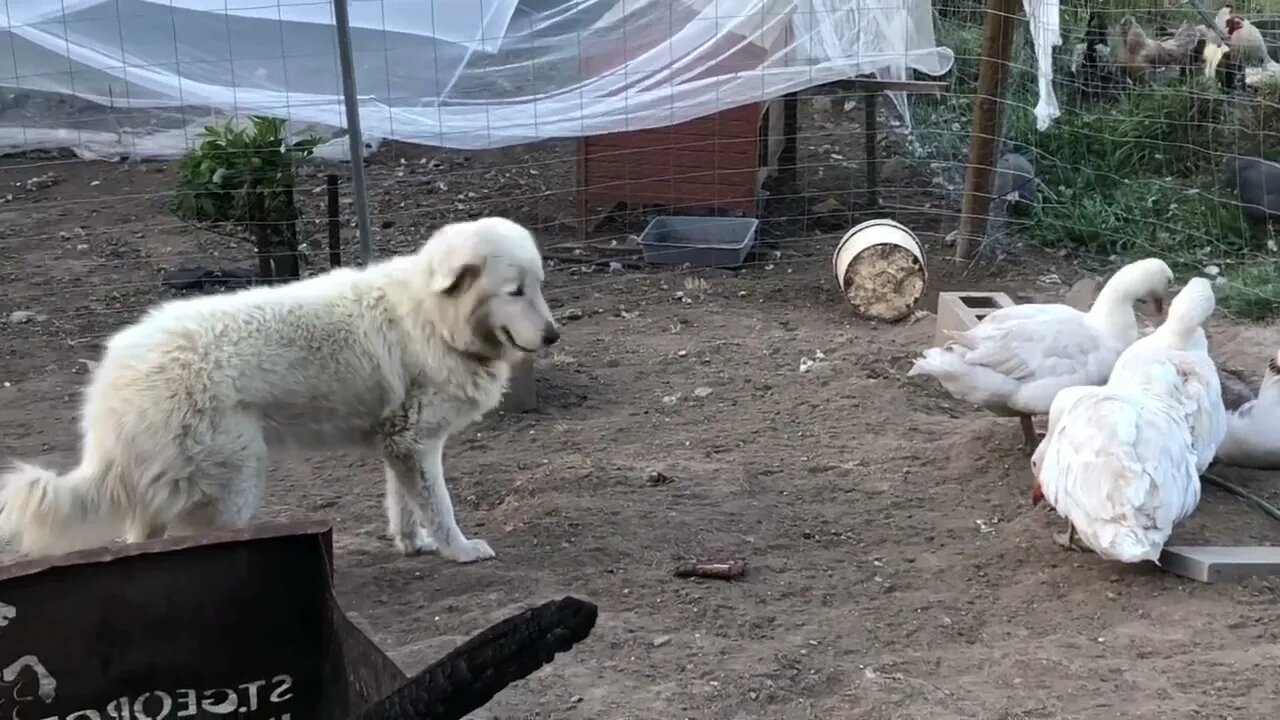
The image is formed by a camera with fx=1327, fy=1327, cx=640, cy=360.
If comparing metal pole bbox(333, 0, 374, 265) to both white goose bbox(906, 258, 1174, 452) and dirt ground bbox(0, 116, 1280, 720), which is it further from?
white goose bbox(906, 258, 1174, 452)

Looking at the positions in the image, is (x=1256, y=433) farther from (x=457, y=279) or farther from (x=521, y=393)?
(x=457, y=279)

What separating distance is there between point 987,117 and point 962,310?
7.35 ft

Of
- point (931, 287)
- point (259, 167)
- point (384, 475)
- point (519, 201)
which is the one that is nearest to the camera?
point (384, 475)

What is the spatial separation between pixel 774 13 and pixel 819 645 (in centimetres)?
449

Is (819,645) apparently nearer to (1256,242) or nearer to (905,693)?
(905,693)

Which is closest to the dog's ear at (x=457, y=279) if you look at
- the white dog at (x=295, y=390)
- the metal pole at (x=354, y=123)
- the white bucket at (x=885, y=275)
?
the white dog at (x=295, y=390)

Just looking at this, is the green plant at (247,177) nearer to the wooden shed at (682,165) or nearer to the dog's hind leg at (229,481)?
the wooden shed at (682,165)

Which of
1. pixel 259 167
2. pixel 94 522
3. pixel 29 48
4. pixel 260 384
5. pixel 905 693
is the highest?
pixel 29 48

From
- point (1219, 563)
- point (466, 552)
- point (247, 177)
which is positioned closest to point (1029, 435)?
point (1219, 563)

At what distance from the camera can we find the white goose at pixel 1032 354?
207 inches

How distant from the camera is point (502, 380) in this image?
464 centimetres

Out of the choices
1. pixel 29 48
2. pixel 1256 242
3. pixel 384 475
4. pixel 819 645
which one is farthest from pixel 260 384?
pixel 1256 242

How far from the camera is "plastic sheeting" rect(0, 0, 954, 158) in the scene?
6305mm

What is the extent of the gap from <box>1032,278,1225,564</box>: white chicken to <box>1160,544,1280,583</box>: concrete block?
0.37 ft
